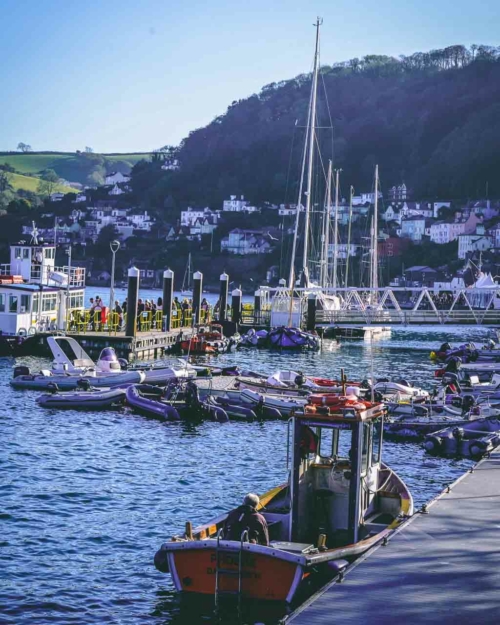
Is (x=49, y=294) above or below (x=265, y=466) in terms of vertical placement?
above

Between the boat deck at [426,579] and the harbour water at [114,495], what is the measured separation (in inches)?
64.2

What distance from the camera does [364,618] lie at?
14.6m

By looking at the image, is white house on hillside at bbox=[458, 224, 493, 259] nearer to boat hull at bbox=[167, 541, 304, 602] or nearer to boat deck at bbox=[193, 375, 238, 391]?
boat deck at bbox=[193, 375, 238, 391]

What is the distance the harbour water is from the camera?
18234 mm

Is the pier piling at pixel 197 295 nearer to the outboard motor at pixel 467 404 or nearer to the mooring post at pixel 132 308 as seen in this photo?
the mooring post at pixel 132 308

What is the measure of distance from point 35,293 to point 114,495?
3068 centimetres

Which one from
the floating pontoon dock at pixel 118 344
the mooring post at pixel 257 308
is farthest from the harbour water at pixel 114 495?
the mooring post at pixel 257 308

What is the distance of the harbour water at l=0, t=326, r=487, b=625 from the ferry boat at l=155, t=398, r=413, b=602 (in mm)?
591

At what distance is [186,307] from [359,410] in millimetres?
54742

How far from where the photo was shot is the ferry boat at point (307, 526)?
1659cm

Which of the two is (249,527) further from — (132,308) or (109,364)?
(132,308)

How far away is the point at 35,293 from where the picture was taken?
5525 centimetres

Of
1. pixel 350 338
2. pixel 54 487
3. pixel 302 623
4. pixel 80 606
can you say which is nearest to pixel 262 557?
pixel 302 623

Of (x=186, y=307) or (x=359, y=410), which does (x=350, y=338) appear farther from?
(x=359, y=410)
